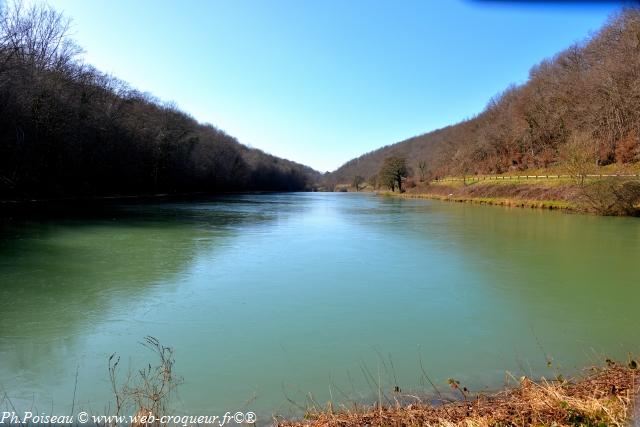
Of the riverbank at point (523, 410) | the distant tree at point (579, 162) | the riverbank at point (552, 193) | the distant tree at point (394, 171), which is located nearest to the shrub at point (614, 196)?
the riverbank at point (552, 193)

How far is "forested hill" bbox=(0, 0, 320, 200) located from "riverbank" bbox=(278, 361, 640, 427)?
24066mm

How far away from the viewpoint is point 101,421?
3498mm

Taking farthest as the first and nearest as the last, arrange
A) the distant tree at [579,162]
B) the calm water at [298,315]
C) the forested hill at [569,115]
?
1. the forested hill at [569,115]
2. the distant tree at [579,162]
3. the calm water at [298,315]

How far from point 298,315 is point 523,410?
3950 millimetres

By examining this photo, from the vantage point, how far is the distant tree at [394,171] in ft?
228

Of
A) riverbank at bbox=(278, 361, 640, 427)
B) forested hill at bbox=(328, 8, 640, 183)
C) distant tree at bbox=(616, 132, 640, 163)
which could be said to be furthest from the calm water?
distant tree at bbox=(616, 132, 640, 163)

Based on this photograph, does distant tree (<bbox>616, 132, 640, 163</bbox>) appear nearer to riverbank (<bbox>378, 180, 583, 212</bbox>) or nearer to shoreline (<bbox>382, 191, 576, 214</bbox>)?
riverbank (<bbox>378, 180, 583, 212</bbox>)

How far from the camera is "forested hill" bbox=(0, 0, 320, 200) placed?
23.5 m

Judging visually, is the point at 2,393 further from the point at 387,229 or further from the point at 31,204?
the point at 31,204

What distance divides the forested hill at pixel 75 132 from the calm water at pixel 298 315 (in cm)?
1361

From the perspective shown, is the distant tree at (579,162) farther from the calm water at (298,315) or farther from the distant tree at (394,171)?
the distant tree at (394,171)

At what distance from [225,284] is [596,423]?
6.85 metres

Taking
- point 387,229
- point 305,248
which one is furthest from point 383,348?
point 387,229

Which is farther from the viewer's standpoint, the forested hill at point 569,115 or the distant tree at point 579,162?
the forested hill at point 569,115
